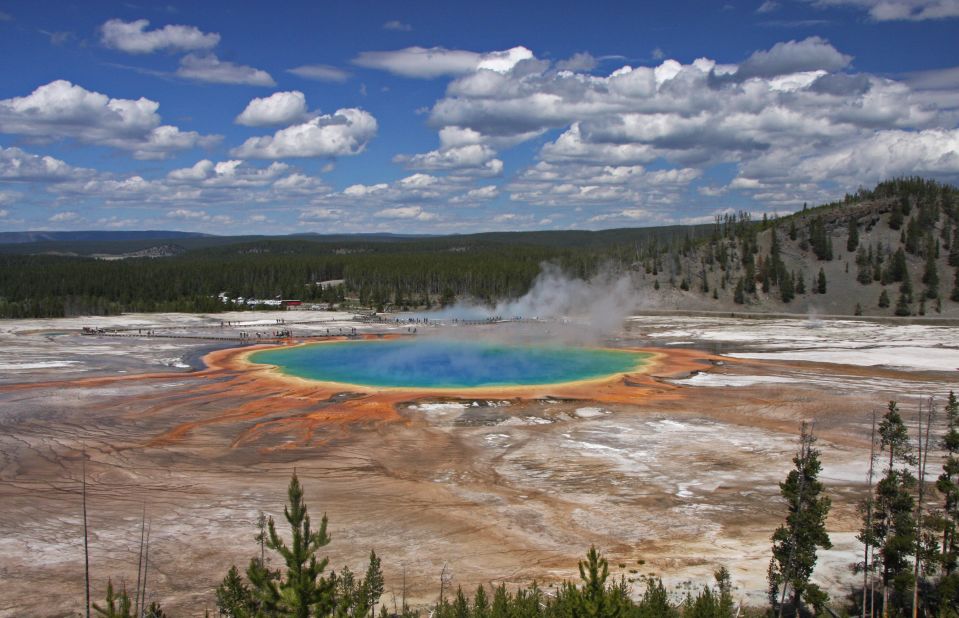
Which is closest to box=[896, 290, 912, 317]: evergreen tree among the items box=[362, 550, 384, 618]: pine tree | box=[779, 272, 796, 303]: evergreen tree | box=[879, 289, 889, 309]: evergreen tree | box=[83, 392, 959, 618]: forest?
box=[879, 289, 889, 309]: evergreen tree

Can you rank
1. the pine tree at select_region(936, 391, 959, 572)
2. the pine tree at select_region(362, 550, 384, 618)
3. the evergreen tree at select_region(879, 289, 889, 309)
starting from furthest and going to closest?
the evergreen tree at select_region(879, 289, 889, 309), the pine tree at select_region(936, 391, 959, 572), the pine tree at select_region(362, 550, 384, 618)

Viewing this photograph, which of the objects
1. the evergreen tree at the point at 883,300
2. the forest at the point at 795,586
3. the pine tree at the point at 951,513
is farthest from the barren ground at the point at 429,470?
the evergreen tree at the point at 883,300

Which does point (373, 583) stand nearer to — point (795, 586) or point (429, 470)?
point (795, 586)

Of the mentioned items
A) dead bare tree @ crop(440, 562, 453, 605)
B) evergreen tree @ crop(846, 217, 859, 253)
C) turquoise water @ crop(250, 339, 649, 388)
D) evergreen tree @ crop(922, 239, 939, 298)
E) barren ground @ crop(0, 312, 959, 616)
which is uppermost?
evergreen tree @ crop(846, 217, 859, 253)

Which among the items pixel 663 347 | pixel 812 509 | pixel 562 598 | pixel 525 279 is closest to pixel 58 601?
pixel 562 598

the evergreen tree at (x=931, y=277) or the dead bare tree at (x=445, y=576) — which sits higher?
the evergreen tree at (x=931, y=277)

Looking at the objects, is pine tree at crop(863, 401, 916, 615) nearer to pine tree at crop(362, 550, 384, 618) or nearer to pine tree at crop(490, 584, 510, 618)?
pine tree at crop(490, 584, 510, 618)

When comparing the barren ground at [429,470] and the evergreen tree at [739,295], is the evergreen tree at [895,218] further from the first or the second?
the barren ground at [429,470]

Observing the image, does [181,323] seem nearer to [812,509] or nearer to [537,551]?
[537,551]
